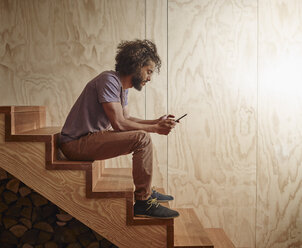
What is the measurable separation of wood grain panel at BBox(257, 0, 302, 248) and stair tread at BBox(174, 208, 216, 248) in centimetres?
83

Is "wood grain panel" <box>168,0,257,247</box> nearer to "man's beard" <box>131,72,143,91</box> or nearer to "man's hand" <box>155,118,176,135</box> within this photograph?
"man's beard" <box>131,72,143,91</box>

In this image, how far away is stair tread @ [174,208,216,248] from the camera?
2328mm

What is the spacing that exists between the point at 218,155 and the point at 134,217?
4.13ft

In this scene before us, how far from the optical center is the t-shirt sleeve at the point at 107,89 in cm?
230

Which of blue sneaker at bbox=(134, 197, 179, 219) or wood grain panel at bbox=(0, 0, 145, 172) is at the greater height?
wood grain panel at bbox=(0, 0, 145, 172)

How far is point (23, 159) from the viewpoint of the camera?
7.37 ft

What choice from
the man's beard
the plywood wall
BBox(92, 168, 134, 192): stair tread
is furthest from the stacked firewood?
the man's beard

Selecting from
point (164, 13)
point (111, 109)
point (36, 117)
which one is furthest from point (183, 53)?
Answer: point (36, 117)

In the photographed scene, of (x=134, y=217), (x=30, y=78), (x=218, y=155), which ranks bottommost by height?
(x=134, y=217)

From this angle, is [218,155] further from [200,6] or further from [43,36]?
[43,36]

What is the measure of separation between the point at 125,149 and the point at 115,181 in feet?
1.17

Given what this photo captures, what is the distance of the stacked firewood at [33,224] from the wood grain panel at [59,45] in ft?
2.46

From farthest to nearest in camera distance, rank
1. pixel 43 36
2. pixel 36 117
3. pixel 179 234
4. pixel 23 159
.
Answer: pixel 43 36
pixel 36 117
pixel 179 234
pixel 23 159

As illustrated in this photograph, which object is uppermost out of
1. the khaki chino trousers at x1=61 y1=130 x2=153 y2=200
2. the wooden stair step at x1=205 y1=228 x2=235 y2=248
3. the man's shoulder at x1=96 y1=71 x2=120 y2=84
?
the man's shoulder at x1=96 y1=71 x2=120 y2=84
